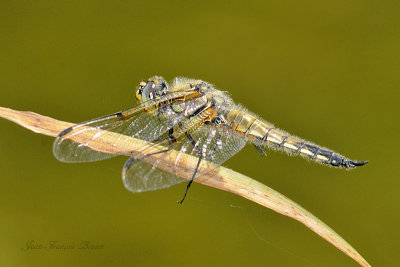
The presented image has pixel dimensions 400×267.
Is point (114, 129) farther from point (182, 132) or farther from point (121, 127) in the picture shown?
point (182, 132)

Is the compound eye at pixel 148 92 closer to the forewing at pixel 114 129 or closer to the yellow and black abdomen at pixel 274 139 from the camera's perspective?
the forewing at pixel 114 129

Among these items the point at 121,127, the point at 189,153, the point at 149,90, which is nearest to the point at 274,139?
the point at 189,153

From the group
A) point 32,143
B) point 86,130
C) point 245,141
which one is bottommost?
point 32,143

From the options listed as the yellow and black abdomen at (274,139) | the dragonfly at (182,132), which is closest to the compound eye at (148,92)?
the dragonfly at (182,132)

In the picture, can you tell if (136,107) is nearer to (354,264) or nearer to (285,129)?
(285,129)

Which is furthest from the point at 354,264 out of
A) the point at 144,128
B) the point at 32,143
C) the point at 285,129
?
the point at 32,143

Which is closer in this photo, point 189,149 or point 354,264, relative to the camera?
point 354,264
